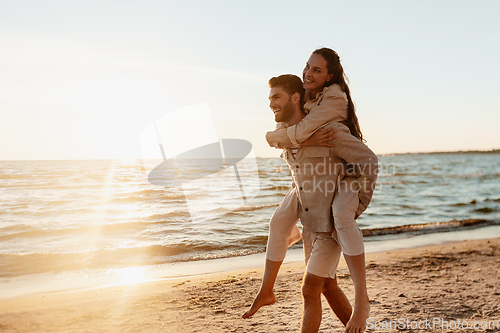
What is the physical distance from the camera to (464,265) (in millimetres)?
6414

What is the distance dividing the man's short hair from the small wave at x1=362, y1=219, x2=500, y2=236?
8.38 meters

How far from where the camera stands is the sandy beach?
4.04 m

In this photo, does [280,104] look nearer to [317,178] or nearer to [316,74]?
[316,74]

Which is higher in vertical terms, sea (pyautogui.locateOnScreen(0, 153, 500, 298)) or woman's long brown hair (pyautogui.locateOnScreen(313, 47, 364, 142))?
woman's long brown hair (pyautogui.locateOnScreen(313, 47, 364, 142))

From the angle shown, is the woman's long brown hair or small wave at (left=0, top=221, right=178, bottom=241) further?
small wave at (left=0, top=221, right=178, bottom=241)

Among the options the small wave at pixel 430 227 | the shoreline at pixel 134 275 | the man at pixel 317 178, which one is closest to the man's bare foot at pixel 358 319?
the man at pixel 317 178

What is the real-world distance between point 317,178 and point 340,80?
2.25 ft

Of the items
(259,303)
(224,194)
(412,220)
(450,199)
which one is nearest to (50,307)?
(259,303)

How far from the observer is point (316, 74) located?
8.52ft

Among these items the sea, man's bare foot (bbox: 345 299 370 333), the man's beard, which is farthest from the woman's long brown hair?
the sea

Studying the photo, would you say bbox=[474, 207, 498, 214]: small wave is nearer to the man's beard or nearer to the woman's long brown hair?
the woman's long brown hair

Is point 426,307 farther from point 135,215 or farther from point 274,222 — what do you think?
point 135,215

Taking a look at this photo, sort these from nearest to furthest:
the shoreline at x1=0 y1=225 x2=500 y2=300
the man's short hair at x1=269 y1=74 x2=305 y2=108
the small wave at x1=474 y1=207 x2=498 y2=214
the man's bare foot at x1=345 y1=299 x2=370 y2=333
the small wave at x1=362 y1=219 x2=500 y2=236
→ the man's bare foot at x1=345 y1=299 x2=370 y2=333, the man's short hair at x1=269 y1=74 x2=305 y2=108, the shoreline at x1=0 y1=225 x2=500 y2=300, the small wave at x1=362 y1=219 x2=500 y2=236, the small wave at x1=474 y1=207 x2=498 y2=214

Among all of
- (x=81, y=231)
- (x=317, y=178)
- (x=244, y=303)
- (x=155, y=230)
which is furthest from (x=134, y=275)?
(x=317, y=178)
